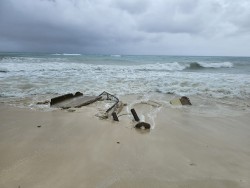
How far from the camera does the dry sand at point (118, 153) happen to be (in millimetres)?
2801

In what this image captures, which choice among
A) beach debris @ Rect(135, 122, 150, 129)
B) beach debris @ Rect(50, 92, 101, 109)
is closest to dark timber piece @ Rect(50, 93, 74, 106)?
beach debris @ Rect(50, 92, 101, 109)

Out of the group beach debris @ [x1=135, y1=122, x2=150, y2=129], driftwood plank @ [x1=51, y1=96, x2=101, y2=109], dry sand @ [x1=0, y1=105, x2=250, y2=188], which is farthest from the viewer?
driftwood plank @ [x1=51, y1=96, x2=101, y2=109]

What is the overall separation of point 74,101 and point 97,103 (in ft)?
2.38

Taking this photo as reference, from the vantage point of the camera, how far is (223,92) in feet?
32.2

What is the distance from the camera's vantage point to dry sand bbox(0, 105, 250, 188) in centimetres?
280

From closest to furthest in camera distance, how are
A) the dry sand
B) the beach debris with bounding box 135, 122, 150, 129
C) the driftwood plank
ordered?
the dry sand, the beach debris with bounding box 135, 122, 150, 129, the driftwood plank

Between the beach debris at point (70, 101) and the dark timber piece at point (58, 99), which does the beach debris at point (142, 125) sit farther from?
the dark timber piece at point (58, 99)

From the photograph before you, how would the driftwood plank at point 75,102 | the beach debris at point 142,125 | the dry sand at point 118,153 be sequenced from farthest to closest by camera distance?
the driftwood plank at point 75,102
the beach debris at point 142,125
the dry sand at point 118,153

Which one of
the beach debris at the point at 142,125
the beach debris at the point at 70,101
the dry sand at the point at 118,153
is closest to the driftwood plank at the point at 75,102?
the beach debris at the point at 70,101

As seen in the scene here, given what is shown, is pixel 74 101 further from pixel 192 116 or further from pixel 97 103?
pixel 192 116

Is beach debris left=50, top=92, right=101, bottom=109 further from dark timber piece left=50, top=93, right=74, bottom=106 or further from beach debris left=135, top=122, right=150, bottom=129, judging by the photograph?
beach debris left=135, top=122, right=150, bottom=129

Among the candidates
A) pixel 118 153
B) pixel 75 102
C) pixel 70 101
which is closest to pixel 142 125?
pixel 118 153

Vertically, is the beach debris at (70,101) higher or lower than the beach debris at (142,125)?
lower

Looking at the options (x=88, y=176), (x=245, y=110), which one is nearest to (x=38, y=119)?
(x=88, y=176)
